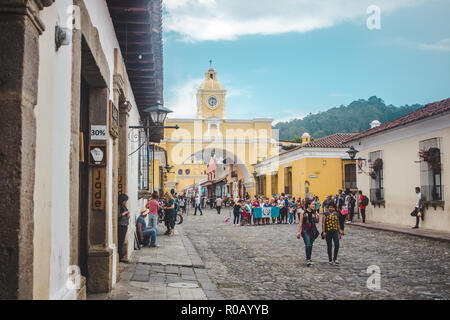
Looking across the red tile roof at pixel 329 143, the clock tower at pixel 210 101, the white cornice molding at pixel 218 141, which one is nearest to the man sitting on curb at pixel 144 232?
the red tile roof at pixel 329 143

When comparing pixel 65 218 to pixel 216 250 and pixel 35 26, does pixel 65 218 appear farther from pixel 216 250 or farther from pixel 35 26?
pixel 216 250

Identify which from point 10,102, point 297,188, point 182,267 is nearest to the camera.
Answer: point 10,102

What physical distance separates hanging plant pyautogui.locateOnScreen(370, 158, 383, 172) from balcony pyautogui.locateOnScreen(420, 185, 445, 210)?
129 inches

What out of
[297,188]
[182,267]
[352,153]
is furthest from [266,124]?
[182,267]

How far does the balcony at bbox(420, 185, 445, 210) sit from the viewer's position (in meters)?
14.4

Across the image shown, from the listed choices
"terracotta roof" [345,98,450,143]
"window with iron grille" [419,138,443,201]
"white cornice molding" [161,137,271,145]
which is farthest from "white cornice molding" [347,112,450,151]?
"white cornice molding" [161,137,271,145]

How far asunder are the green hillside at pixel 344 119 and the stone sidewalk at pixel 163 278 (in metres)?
41.8

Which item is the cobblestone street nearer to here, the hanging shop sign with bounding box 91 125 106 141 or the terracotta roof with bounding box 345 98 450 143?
the hanging shop sign with bounding box 91 125 106 141

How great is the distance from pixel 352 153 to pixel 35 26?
17860 mm

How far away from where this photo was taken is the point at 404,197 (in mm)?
16953

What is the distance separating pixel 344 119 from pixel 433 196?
5325 cm

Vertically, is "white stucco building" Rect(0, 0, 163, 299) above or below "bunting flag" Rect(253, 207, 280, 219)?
above

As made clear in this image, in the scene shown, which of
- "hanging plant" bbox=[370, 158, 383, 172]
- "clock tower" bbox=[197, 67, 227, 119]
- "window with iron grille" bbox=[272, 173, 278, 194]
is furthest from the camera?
"clock tower" bbox=[197, 67, 227, 119]

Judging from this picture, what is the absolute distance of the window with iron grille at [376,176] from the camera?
18.8 m
